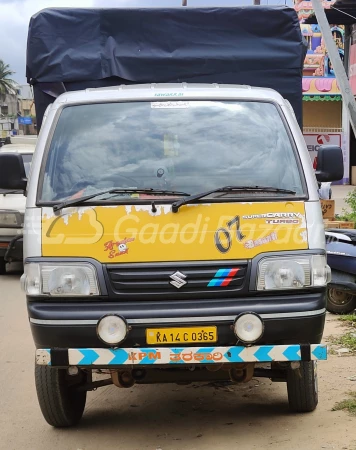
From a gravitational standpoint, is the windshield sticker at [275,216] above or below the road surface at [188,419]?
above

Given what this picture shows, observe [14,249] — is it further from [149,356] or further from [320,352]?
[320,352]

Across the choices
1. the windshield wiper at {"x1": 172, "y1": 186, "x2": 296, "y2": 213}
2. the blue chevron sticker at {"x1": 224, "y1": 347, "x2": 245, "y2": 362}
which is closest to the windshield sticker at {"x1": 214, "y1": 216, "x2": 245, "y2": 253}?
the windshield wiper at {"x1": 172, "y1": 186, "x2": 296, "y2": 213}

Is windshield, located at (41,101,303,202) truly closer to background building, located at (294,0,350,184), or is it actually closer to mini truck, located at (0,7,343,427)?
mini truck, located at (0,7,343,427)

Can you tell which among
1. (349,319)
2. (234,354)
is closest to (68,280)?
(234,354)

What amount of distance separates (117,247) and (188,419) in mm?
1489

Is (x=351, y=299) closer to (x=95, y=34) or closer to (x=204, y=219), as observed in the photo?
(x=95, y=34)

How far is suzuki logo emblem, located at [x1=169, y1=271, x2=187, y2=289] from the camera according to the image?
4707 millimetres

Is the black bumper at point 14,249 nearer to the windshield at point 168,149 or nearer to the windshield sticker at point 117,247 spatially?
the windshield at point 168,149

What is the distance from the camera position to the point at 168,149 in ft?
17.6

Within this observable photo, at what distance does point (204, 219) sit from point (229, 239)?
0.63 feet

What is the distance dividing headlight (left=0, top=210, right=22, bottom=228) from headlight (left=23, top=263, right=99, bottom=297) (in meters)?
8.01

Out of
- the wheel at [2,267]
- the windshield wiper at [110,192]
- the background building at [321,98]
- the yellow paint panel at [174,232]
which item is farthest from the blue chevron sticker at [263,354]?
the background building at [321,98]

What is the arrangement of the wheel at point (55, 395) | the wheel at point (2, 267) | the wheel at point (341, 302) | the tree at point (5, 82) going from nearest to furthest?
the wheel at point (55, 395)
the wheel at point (341, 302)
the wheel at point (2, 267)
the tree at point (5, 82)

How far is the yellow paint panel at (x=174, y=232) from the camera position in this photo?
4742 millimetres
